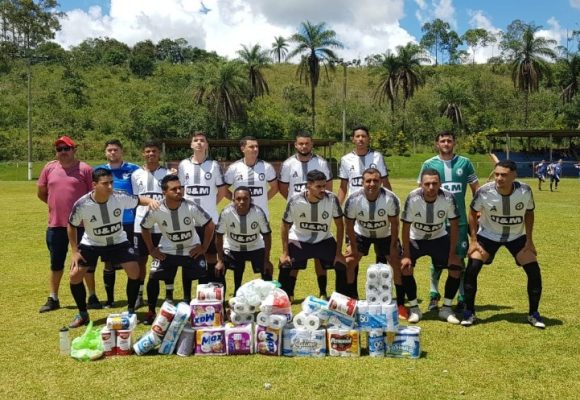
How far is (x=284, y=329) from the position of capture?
18.4 ft

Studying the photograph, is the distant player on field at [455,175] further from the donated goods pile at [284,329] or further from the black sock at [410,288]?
the donated goods pile at [284,329]

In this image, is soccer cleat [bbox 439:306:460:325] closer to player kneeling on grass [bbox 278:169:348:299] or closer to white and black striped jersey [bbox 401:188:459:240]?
white and black striped jersey [bbox 401:188:459:240]

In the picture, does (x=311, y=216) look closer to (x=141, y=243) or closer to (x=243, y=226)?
(x=243, y=226)

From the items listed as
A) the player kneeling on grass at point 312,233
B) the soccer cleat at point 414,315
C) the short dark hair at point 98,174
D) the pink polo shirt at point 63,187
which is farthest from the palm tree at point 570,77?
the short dark hair at point 98,174

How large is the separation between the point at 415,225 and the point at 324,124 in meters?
60.5

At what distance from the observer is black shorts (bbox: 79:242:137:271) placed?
6777 millimetres

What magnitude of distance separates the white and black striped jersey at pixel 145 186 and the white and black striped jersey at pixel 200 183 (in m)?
0.32

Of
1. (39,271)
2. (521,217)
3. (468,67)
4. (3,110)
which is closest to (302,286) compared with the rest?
(521,217)

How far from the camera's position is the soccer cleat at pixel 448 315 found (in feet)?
21.7

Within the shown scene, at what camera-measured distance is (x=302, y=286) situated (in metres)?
8.77

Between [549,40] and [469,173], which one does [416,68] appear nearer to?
[549,40]

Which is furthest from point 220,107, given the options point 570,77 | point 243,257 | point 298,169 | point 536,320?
point 536,320

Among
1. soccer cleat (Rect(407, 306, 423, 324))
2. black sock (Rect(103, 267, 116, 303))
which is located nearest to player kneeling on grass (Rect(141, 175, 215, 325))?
black sock (Rect(103, 267, 116, 303))

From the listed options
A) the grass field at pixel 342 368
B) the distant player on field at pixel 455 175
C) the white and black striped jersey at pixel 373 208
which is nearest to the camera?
the grass field at pixel 342 368
